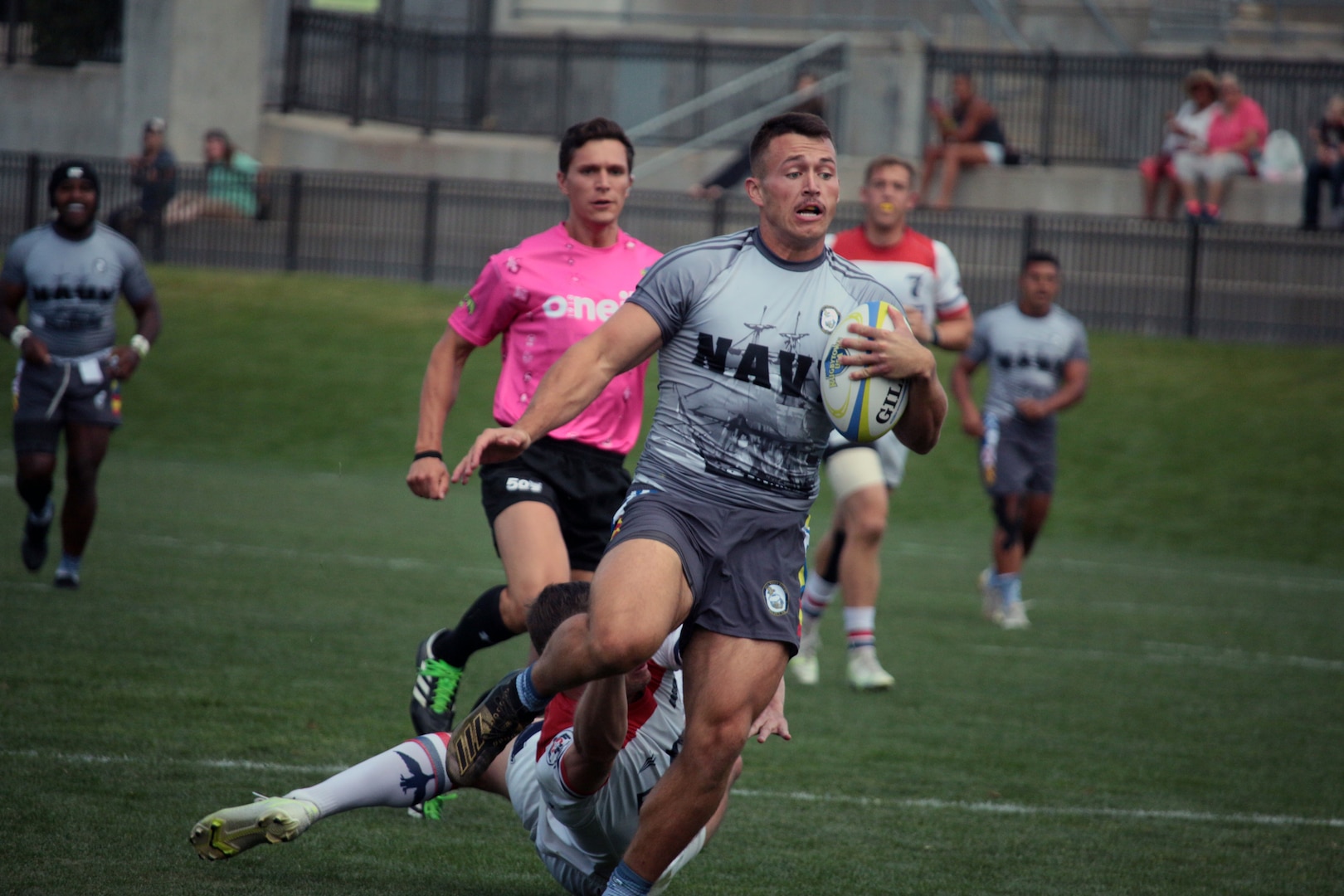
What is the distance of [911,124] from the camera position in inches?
1035

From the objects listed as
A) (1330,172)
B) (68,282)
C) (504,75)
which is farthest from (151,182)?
(1330,172)

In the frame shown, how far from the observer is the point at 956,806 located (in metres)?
5.83

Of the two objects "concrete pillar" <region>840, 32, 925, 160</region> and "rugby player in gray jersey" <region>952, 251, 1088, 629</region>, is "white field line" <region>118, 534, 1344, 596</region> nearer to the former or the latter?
"rugby player in gray jersey" <region>952, 251, 1088, 629</region>

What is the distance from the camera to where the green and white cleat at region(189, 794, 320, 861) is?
4.25 metres

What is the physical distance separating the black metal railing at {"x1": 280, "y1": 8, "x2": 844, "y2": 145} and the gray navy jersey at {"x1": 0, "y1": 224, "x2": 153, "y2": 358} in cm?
1924

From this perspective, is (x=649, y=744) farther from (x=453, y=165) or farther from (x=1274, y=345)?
(x=453, y=165)

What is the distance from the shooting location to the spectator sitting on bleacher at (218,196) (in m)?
23.6

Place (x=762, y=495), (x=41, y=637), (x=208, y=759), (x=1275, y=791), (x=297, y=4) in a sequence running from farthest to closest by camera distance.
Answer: (x=297, y=4), (x=41, y=637), (x=1275, y=791), (x=208, y=759), (x=762, y=495)

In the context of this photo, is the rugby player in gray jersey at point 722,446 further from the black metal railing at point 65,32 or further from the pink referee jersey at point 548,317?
the black metal railing at point 65,32

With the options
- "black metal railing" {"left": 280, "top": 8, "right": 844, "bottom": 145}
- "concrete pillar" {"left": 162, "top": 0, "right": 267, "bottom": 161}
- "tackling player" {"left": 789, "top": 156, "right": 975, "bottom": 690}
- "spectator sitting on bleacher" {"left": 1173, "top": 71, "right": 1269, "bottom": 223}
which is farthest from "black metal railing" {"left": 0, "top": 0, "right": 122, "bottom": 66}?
"tackling player" {"left": 789, "top": 156, "right": 975, "bottom": 690}

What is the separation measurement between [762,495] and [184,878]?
1971 mm

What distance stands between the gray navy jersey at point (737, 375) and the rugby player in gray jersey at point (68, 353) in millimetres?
5703

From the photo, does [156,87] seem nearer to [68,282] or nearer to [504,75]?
[504,75]

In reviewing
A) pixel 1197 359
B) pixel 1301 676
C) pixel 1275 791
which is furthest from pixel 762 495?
pixel 1197 359
